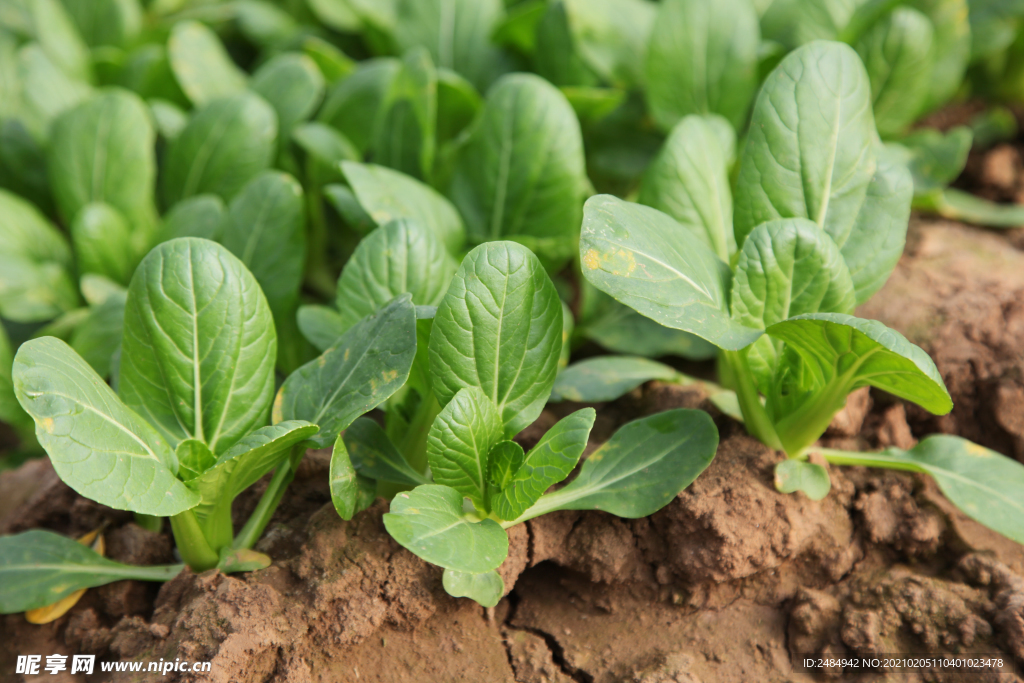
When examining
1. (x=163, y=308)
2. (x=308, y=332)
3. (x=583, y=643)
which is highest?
(x=163, y=308)

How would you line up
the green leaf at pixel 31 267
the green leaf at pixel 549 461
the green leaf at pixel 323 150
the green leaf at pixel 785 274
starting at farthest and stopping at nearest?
the green leaf at pixel 323 150 < the green leaf at pixel 31 267 < the green leaf at pixel 785 274 < the green leaf at pixel 549 461

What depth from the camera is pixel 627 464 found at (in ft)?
4.67

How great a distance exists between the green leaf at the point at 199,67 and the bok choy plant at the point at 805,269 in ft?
5.13

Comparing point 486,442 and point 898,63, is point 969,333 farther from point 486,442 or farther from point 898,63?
point 486,442

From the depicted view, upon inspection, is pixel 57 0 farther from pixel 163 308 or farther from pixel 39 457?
pixel 163 308

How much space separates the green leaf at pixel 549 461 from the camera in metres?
1.23

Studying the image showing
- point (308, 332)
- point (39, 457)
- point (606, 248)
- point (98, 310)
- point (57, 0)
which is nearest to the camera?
point (606, 248)

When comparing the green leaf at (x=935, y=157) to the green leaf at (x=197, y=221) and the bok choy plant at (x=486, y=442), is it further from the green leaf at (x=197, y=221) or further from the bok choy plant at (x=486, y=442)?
the green leaf at (x=197, y=221)

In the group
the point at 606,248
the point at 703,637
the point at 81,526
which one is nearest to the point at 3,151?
the point at 81,526

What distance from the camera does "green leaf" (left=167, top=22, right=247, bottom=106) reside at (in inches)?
93.7

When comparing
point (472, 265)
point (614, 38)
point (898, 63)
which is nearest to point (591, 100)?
point (614, 38)

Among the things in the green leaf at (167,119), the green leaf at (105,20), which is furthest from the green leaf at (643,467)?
the green leaf at (105,20)

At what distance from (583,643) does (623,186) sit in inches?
56.7

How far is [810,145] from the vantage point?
4.90 feet
